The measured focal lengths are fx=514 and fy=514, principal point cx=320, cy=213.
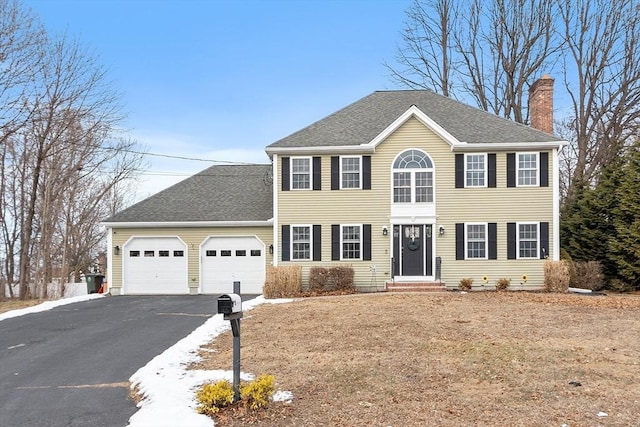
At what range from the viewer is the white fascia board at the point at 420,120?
17359 mm

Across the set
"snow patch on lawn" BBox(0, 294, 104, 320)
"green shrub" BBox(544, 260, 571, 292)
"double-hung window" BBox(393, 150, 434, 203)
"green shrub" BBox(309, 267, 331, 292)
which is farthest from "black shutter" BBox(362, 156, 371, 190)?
"snow patch on lawn" BBox(0, 294, 104, 320)

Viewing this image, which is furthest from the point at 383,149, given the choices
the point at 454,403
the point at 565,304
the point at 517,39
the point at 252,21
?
the point at 517,39

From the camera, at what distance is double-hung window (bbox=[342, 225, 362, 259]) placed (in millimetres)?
17703

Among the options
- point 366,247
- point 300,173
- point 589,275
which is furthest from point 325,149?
point 589,275

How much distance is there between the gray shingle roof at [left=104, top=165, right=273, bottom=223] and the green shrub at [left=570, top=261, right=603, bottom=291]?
36.1 feet

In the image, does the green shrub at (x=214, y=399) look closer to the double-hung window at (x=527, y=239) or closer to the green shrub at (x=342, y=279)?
the green shrub at (x=342, y=279)

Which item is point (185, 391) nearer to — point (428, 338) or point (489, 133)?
point (428, 338)

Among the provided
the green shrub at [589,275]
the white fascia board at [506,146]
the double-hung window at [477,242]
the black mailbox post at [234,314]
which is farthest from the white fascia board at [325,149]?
the black mailbox post at [234,314]

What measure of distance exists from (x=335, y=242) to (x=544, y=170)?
7.46 m

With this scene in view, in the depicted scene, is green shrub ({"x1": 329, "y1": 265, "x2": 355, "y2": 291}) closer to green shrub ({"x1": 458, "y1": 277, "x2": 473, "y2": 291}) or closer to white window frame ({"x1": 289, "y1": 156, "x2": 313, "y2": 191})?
white window frame ({"x1": 289, "y1": 156, "x2": 313, "y2": 191})

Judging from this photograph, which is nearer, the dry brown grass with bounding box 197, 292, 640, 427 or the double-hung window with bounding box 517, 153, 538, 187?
the dry brown grass with bounding box 197, 292, 640, 427

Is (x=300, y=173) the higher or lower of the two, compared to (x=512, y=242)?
higher

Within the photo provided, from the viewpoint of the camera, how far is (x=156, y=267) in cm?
1945

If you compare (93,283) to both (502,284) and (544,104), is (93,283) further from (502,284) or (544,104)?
(544,104)
